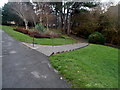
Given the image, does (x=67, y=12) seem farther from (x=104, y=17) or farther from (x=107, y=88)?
(x=107, y=88)

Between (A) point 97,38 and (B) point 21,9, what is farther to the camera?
(B) point 21,9

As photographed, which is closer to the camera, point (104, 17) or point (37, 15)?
point (104, 17)

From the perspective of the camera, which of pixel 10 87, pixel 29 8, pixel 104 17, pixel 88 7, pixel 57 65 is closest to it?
Result: pixel 10 87

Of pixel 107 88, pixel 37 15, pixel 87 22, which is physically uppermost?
pixel 37 15

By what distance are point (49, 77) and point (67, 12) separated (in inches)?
788

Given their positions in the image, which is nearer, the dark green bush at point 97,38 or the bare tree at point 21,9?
the dark green bush at point 97,38

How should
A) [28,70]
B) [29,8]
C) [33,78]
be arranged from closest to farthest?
[33,78], [28,70], [29,8]

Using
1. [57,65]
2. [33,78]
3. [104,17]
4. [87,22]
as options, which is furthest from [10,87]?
[87,22]

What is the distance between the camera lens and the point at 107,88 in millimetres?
3074

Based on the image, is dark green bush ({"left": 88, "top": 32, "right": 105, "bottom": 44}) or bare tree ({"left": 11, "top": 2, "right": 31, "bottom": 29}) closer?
dark green bush ({"left": 88, "top": 32, "right": 105, "bottom": 44})

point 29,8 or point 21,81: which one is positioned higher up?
point 29,8

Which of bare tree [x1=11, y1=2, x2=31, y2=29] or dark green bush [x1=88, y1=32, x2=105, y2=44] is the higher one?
bare tree [x1=11, y1=2, x2=31, y2=29]

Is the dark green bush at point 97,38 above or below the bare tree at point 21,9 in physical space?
below

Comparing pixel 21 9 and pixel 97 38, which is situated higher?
pixel 21 9
